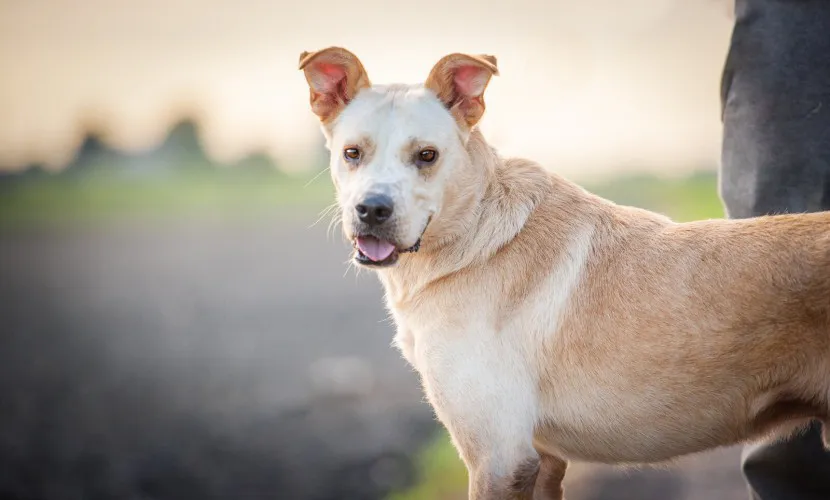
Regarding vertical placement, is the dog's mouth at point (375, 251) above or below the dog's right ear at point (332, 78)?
below

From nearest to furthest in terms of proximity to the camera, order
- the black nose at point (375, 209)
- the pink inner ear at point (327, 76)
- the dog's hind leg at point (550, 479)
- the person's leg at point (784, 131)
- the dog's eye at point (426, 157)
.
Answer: the black nose at point (375, 209), the dog's eye at point (426, 157), the pink inner ear at point (327, 76), the dog's hind leg at point (550, 479), the person's leg at point (784, 131)

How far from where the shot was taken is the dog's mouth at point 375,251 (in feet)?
11.2

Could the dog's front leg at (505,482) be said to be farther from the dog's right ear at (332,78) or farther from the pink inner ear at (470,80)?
the dog's right ear at (332,78)

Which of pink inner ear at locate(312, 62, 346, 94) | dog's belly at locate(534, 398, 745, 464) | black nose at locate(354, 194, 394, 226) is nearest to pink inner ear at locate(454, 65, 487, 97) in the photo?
pink inner ear at locate(312, 62, 346, 94)

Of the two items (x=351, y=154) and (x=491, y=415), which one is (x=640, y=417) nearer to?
(x=491, y=415)

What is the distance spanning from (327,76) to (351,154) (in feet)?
1.28

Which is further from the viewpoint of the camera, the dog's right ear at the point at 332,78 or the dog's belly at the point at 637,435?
the dog's right ear at the point at 332,78

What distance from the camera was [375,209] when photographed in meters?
3.31

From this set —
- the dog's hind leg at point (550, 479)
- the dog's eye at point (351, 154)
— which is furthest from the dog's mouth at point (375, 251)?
the dog's hind leg at point (550, 479)

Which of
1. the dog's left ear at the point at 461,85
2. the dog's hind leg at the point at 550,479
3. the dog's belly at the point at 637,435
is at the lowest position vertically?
the dog's hind leg at the point at 550,479

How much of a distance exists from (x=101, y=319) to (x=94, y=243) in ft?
17.3

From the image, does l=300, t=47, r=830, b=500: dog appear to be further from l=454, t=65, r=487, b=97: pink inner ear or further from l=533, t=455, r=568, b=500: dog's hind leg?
l=533, t=455, r=568, b=500: dog's hind leg

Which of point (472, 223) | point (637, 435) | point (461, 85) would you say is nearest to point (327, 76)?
point (461, 85)

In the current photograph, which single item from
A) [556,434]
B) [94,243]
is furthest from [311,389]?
[94,243]
